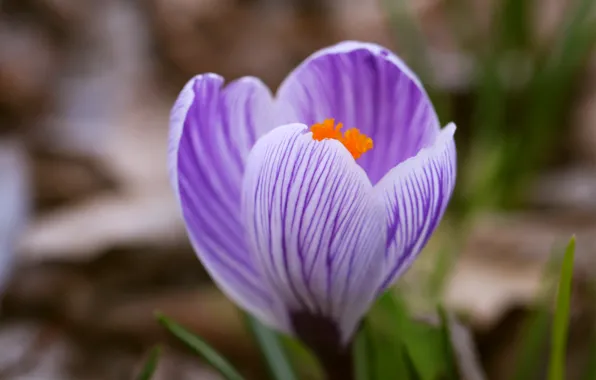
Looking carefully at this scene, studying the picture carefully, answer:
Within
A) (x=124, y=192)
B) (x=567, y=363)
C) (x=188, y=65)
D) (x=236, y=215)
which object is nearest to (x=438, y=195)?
(x=236, y=215)

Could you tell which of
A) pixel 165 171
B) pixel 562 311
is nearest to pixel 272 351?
pixel 562 311

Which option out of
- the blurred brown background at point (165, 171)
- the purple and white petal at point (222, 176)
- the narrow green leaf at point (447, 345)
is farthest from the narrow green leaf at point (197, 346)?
the blurred brown background at point (165, 171)

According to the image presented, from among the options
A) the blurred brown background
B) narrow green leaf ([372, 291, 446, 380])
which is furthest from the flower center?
the blurred brown background

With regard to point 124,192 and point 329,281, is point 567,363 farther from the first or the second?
point 124,192

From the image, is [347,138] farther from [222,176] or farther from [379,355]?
[379,355]

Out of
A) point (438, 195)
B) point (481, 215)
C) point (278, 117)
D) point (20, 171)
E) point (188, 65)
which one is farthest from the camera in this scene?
point (188, 65)

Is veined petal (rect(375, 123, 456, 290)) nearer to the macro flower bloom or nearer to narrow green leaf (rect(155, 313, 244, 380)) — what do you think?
the macro flower bloom

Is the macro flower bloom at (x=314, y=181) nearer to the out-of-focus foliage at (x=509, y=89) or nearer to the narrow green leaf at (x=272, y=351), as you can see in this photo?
the narrow green leaf at (x=272, y=351)
